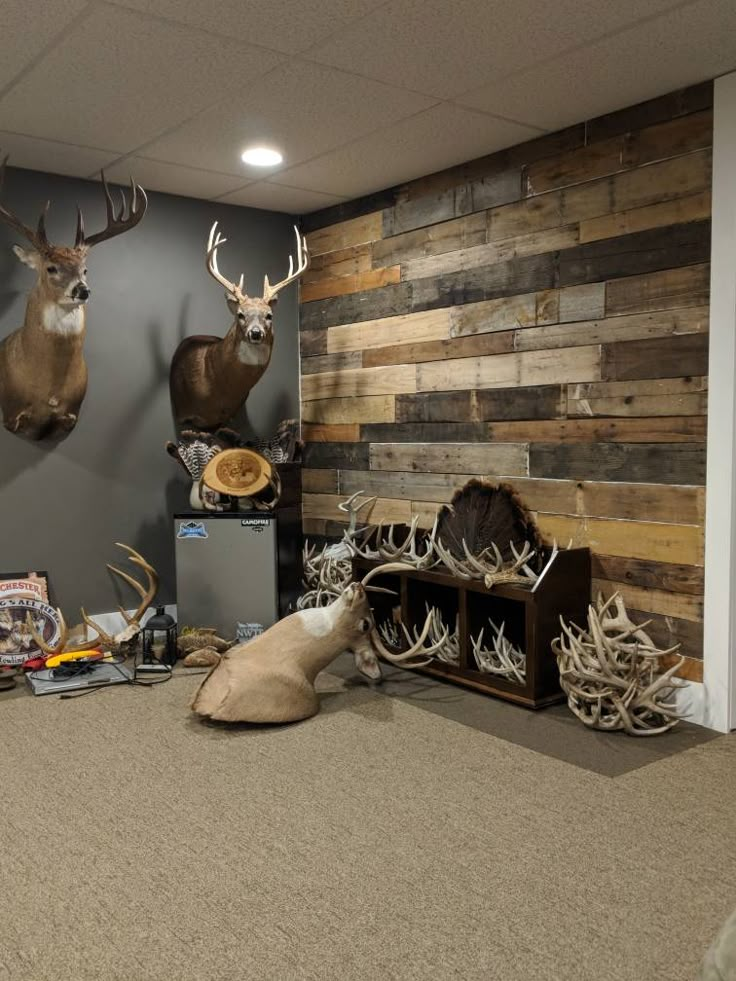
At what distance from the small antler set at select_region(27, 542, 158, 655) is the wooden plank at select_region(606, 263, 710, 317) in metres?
2.72

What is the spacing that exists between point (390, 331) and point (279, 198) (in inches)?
40.1

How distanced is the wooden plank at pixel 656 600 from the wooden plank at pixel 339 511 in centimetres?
133

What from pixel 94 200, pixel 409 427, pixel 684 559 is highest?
pixel 94 200

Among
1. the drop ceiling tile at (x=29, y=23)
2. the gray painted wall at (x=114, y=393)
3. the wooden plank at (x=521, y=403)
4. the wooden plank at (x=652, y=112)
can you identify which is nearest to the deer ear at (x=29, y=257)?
the gray painted wall at (x=114, y=393)

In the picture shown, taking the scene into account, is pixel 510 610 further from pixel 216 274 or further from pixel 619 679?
pixel 216 274

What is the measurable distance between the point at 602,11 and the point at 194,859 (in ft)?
9.45

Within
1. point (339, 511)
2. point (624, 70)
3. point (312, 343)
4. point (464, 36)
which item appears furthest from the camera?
A: point (312, 343)

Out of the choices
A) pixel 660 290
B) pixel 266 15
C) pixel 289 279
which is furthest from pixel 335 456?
pixel 266 15

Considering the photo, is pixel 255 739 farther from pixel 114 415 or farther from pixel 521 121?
pixel 521 121

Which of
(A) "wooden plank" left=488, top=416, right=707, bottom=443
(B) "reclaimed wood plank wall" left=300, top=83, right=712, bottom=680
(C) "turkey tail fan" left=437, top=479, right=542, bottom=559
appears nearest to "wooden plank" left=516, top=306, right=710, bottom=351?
(B) "reclaimed wood plank wall" left=300, top=83, right=712, bottom=680

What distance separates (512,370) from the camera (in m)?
4.33

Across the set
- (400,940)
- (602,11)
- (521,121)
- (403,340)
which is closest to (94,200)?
(403,340)

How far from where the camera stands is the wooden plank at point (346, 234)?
5113 millimetres

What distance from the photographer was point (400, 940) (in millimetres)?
2141
